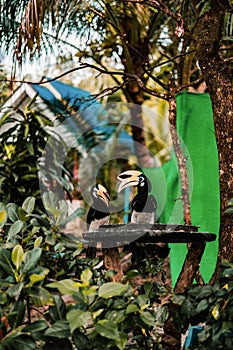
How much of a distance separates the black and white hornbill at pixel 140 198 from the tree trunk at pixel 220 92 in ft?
1.20

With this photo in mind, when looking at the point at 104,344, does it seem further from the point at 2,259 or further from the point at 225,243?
the point at 225,243

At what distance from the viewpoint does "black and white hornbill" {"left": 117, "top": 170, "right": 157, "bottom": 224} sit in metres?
2.83

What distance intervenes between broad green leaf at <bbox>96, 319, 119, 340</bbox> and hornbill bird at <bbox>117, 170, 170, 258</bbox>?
3.19 ft

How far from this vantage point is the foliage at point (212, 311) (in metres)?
1.96

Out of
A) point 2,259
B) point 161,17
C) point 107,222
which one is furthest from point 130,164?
point 2,259

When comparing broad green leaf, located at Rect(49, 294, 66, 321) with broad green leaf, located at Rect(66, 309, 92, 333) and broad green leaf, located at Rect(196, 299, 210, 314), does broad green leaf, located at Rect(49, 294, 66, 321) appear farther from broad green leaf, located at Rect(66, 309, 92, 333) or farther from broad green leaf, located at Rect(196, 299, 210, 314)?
broad green leaf, located at Rect(196, 299, 210, 314)

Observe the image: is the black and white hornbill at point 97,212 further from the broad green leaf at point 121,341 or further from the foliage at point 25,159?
the foliage at point 25,159

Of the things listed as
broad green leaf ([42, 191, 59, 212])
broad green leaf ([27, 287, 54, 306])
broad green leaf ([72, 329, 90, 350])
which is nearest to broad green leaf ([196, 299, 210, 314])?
broad green leaf ([72, 329, 90, 350])

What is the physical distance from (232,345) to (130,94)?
5.63m

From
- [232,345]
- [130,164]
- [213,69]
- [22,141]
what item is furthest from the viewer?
[130,164]

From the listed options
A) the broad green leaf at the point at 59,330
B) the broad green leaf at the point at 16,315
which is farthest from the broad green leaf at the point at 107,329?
the broad green leaf at the point at 16,315

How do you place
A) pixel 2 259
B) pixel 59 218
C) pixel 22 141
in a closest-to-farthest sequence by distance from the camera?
pixel 2 259 → pixel 59 218 → pixel 22 141

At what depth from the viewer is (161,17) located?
6.82 meters

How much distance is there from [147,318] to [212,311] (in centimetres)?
23
